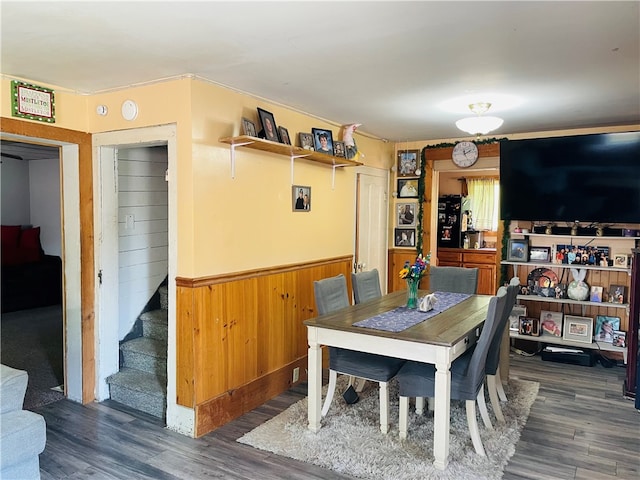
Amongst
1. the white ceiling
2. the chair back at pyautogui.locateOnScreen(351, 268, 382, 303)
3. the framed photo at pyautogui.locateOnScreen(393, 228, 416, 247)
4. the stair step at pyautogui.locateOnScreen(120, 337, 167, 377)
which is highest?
the white ceiling

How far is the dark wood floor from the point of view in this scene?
8.80 ft

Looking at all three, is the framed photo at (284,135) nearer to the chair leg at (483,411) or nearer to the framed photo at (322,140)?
the framed photo at (322,140)

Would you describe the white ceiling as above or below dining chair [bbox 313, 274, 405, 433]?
above

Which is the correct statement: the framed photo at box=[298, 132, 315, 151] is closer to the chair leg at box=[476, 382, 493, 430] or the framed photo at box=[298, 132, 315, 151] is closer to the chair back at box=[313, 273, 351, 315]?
the chair back at box=[313, 273, 351, 315]

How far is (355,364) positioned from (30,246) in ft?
20.4

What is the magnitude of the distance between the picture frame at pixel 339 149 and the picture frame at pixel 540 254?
2.35 meters

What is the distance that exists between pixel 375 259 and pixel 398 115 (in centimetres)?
193

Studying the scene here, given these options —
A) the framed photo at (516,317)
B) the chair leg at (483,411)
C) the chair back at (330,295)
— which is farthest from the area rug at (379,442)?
the framed photo at (516,317)

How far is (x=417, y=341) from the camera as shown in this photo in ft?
8.66

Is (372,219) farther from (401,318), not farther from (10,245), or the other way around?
(10,245)

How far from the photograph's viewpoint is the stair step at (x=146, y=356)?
3.75 metres

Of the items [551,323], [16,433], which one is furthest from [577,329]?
[16,433]

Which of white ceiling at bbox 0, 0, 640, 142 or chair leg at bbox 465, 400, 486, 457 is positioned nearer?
white ceiling at bbox 0, 0, 640, 142

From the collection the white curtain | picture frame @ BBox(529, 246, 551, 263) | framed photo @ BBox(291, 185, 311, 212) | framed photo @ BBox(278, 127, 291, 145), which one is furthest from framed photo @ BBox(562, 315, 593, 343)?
framed photo @ BBox(278, 127, 291, 145)
